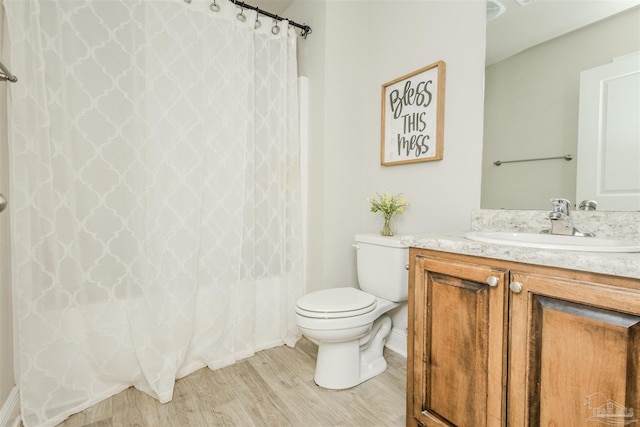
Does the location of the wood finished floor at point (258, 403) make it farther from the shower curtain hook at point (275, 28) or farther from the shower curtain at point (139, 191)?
the shower curtain hook at point (275, 28)

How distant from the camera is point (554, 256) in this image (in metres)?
0.82

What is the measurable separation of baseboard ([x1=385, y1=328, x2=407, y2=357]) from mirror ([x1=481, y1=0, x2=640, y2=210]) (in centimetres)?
96

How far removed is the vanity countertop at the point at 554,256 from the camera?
719 millimetres

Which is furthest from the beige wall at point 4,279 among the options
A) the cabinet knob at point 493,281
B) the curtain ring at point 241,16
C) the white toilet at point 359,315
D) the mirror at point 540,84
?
the mirror at point 540,84

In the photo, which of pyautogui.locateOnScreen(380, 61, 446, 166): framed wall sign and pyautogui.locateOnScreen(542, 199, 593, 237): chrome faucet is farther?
pyautogui.locateOnScreen(380, 61, 446, 166): framed wall sign

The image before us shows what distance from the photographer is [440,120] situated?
173 cm

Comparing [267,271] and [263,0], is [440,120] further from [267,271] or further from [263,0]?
[263,0]

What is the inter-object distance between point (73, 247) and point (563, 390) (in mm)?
1901

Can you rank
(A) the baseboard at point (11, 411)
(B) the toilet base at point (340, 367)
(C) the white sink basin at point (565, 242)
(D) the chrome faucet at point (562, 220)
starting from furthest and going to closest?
(B) the toilet base at point (340, 367)
(A) the baseboard at point (11, 411)
(D) the chrome faucet at point (562, 220)
(C) the white sink basin at point (565, 242)

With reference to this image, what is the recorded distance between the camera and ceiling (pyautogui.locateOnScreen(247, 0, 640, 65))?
4.00 feet

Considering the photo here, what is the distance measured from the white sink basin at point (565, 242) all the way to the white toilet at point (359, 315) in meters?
0.58

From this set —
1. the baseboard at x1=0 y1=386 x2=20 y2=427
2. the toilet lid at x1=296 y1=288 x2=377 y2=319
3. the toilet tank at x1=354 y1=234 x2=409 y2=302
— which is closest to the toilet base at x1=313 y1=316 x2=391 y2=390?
the toilet lid at x1=296 y1=288 x2=377 y2=319

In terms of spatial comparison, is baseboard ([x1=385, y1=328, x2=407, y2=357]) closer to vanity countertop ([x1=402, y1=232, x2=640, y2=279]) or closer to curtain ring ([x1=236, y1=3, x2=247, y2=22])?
vanity countertop ([x1=402, y1=232, x2=640, y2=279])

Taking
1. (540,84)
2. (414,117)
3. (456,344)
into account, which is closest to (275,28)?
(414,117)
